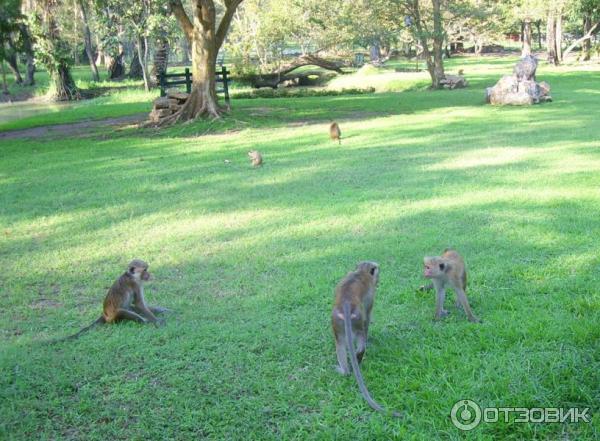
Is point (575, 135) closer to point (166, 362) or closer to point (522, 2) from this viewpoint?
point (166, 362)

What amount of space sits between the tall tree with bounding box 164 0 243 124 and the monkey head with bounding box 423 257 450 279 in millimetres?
14543

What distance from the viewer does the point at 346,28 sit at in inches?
1407

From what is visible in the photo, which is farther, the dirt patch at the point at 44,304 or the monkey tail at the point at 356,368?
the dirt patch at the point at 44,304

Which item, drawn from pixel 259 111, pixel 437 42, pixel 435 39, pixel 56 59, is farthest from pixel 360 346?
pixel 56 59

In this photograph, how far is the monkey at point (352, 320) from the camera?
4.05 metres

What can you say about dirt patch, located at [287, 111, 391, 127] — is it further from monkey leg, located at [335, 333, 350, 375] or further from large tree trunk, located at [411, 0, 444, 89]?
monkey leg, located at [335, 333, 350, 375]

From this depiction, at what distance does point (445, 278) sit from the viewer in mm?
4980

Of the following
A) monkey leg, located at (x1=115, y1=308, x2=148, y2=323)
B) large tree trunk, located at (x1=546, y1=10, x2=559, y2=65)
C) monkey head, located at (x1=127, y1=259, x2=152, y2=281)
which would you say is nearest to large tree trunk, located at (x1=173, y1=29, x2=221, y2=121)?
monkey head, located at (x1=127, y1=259, x2=152, y2=281)

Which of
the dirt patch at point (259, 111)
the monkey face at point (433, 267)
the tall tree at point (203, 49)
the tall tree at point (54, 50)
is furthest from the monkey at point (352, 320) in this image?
the tall tree at point (54, 50)

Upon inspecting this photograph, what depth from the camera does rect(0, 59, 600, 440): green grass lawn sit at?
393cm

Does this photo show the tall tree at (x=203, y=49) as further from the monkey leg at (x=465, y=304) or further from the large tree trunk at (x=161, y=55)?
the large tree trunk at (x=161, y=55)

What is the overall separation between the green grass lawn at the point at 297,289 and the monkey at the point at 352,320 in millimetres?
144

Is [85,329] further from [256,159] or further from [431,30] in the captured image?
[431,30]

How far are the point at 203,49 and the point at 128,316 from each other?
14118 mm
